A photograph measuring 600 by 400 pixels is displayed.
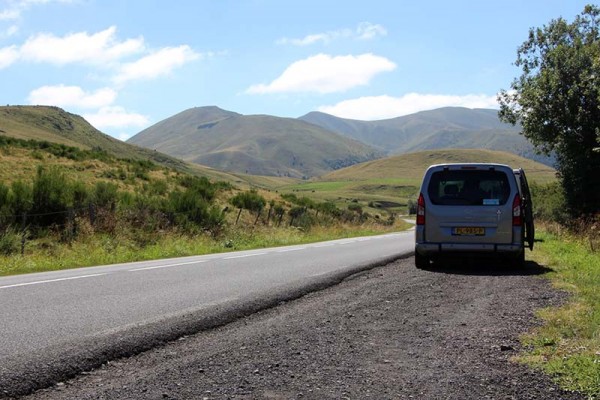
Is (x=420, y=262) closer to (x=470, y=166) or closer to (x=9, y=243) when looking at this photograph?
(x=470, y=166)

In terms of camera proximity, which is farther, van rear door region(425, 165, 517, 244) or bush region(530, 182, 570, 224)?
bush region(530, 182, 570, 224)

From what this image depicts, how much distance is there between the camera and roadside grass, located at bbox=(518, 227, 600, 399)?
175 inches

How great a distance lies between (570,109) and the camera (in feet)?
96.9

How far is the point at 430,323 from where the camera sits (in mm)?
6562

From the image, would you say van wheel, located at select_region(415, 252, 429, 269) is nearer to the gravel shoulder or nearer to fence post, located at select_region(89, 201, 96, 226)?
the gravel shoulder

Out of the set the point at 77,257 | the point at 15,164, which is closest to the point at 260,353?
the point at 77,257

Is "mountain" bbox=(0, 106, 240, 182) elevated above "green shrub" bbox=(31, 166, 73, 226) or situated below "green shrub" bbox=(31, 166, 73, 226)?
above

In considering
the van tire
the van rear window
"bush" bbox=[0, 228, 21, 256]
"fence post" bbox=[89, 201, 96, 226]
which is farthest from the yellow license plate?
"fence post" bbox=[89, 201, 96, 226]

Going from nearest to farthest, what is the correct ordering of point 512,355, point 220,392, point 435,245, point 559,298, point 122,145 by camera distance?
point 220,392 → point 512,355 → point 559,298 → point 435,245 → point 122,145

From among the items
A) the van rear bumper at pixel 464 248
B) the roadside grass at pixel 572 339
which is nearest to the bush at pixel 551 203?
the van rear bumper at pixel 464 248

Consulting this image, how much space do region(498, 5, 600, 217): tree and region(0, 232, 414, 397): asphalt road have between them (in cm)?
2135

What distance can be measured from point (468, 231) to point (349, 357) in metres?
7.10

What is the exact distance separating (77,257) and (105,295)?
8.93m

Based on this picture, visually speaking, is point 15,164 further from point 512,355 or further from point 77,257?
point 512,355
